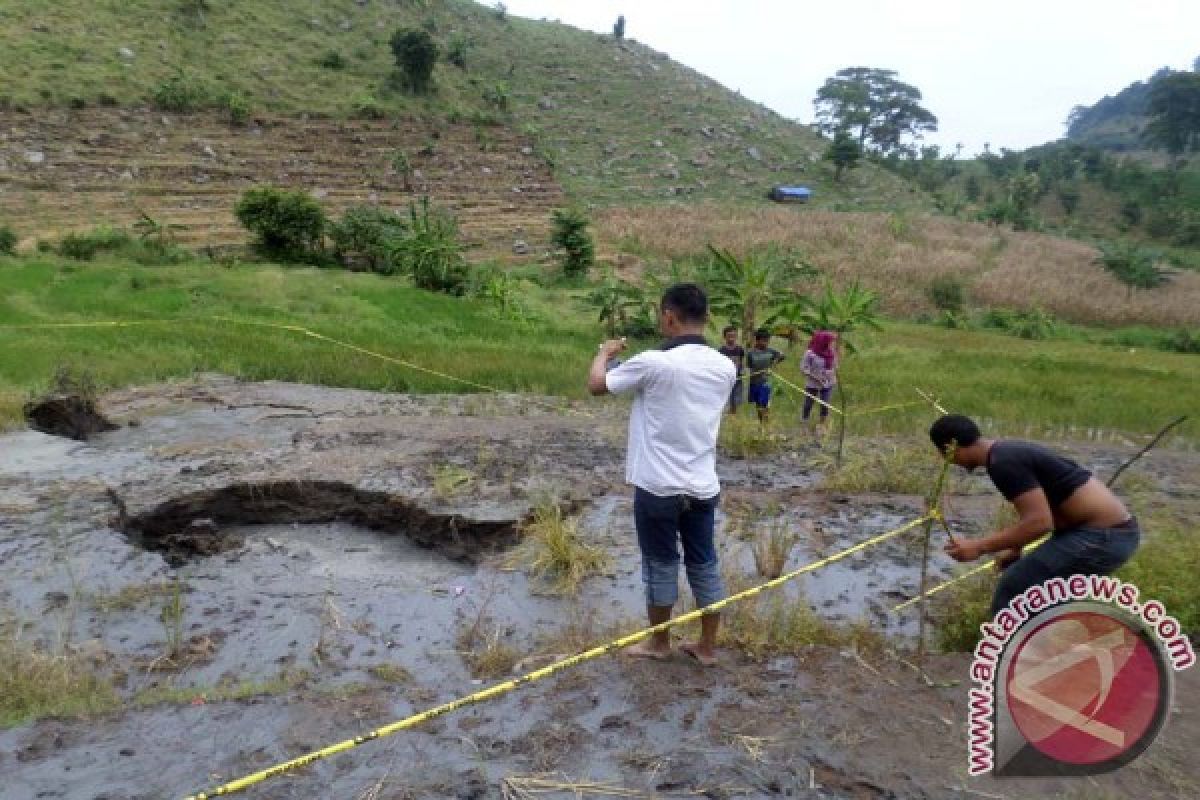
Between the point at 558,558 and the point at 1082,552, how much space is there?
9.79 feet

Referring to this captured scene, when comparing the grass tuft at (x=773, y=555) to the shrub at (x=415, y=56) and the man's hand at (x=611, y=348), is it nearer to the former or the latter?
the man's hand at (x=611, y=348)

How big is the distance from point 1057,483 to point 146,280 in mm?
15723

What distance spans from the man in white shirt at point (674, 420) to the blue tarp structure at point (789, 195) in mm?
34365

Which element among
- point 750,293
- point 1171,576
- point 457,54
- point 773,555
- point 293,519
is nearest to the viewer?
point 1171,576

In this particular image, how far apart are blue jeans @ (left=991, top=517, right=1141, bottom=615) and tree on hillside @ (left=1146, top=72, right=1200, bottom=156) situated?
64.0m

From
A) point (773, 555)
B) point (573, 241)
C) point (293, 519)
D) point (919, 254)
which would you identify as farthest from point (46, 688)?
point (919, 254)

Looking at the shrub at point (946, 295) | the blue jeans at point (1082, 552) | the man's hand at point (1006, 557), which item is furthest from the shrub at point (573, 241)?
the blue jeans at point (1082, 552)

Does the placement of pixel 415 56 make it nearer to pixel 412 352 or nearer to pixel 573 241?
pixel 573 241

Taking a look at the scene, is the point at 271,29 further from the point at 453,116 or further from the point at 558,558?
the point at 558,558

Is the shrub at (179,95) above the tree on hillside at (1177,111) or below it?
below

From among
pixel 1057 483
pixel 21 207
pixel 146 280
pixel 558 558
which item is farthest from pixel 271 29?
pixel 1057 483

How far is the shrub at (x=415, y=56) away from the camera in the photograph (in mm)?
32250

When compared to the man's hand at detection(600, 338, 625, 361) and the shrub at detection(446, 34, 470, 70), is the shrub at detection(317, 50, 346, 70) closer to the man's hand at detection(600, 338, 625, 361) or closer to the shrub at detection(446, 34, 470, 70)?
the shrub at detection(446, 34, 470, 70)

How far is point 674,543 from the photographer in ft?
12.9
